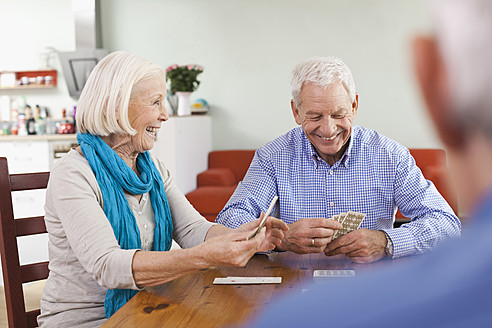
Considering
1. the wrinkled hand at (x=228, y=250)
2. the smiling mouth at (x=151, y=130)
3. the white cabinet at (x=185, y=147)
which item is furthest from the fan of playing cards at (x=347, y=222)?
the white cabinet at (x=185, y=147)

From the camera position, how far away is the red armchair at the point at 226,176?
4.81 meters

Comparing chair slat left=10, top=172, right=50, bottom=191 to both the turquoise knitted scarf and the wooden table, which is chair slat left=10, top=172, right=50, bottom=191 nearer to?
the turquoise knitted scarf

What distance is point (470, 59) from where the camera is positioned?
1.12 ft

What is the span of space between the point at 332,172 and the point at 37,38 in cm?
504

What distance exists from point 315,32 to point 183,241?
4.25 meters

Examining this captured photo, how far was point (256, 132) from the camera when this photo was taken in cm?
601

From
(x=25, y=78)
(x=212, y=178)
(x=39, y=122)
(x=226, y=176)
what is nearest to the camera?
(x=212, y=178)

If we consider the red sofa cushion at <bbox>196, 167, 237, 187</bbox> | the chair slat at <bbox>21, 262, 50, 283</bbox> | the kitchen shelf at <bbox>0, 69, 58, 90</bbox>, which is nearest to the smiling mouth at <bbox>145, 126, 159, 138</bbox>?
the chair slat at <bbox>21, 262, 50, 283</bbox>

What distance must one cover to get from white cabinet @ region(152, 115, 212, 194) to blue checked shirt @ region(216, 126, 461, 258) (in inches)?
88.4

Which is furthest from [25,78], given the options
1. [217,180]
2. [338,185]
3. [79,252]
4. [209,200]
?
[79,252]

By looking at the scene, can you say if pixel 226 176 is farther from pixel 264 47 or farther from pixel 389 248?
pixel 389 248

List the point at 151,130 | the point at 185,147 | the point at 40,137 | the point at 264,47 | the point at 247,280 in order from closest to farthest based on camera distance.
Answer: the point at 247,280 → the point at 151,130 → the point at 185,147 → the point at 40,137 → the point at 264,47

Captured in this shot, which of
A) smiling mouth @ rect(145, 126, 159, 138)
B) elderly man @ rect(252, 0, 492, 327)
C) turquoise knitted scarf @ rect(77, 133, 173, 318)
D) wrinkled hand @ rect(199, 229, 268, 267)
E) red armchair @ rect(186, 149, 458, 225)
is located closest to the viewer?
elderly man @ rect(252, 0, 492, 327)

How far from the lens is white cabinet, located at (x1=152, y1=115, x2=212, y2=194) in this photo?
4.51 m
